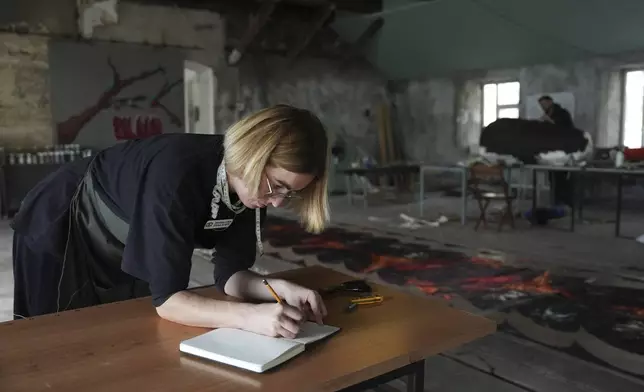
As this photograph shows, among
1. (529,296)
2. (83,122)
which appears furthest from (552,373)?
(83,122)

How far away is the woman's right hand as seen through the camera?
1.24 meters

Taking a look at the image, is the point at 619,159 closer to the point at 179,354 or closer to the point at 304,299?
the point at 304,299

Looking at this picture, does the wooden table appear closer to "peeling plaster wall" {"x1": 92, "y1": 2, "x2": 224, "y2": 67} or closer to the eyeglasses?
the eyeglasses

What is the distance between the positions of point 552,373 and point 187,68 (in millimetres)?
7741

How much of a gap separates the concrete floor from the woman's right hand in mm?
875

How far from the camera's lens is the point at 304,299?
57.4 inches

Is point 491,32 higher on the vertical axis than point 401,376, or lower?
higher

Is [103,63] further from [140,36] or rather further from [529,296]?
[529,296]

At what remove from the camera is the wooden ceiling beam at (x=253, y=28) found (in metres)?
8.57

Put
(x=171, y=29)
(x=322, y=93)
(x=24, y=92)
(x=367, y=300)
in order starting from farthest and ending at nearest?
(x=322, y=93)
(x=171, y=29)
(x=24, y=92)
(x=367, y=300)

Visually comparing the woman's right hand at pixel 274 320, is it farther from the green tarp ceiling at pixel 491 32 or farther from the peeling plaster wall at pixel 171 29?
the peeling plaster wall at pixel 171 29

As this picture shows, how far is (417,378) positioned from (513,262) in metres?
3.58

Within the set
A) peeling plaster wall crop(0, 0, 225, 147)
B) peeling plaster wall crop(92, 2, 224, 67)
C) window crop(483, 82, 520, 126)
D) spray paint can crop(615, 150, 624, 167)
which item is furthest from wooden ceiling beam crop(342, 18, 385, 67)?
spray paint can crop(615, 150, 624, 167)

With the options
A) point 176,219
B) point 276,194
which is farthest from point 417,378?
point 176,219
